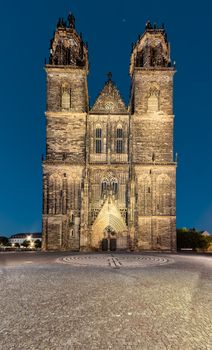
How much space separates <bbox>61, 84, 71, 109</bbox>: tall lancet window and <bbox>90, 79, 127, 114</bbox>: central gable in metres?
2.83

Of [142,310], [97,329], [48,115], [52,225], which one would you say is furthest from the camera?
[48,115]

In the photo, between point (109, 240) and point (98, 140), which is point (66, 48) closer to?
point (98, 140)

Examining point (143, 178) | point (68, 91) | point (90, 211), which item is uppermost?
point (68, 91)

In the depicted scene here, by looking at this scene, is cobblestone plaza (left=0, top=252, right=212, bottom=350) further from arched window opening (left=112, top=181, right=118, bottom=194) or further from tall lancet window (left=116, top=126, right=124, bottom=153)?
tall lancet window (left=116, top=126, right=124, bottom=153)

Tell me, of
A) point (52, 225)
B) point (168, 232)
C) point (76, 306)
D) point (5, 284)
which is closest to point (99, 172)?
Answer: point (52, 225)

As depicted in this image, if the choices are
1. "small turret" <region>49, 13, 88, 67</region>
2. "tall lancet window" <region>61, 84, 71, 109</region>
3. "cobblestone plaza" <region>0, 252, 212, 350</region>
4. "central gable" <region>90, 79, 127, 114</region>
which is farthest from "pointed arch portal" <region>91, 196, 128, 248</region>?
"cobblestone plaza" <region>0, 252, 212, 350</region>

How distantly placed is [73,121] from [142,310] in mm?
28916

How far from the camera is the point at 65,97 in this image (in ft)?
117

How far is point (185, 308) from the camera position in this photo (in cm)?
797

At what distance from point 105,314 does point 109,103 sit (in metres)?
30.9

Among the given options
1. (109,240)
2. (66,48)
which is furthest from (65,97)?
(109,240)

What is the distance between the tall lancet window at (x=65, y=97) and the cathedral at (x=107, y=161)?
4.5 inches

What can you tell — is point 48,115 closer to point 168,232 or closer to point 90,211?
point 90,211

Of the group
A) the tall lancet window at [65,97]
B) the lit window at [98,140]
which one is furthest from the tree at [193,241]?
the tall lancet window at [65,97]
